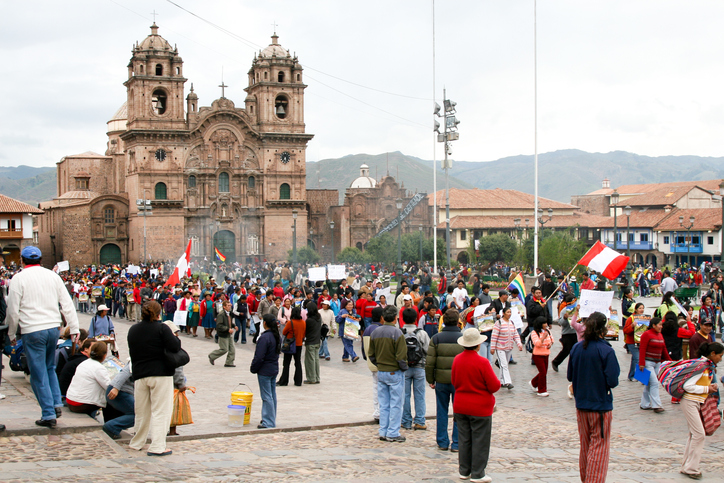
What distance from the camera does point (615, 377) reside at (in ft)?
22.7

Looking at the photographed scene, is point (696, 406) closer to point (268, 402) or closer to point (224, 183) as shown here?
point (268, 402)

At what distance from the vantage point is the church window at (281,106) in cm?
6378

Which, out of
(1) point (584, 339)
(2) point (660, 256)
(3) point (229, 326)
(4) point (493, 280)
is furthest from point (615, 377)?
(2) point (660, 256)

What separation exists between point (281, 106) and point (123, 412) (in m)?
57.7

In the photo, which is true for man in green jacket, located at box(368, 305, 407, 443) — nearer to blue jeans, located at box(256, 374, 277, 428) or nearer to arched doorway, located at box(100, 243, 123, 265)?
blue jeans, located at box(256, 374, 277, 428)

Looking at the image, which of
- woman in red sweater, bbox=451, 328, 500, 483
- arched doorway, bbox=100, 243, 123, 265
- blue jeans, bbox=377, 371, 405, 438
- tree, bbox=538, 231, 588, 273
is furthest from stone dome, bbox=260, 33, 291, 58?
woman in red sweater, bbox=451, 328, 500, 483

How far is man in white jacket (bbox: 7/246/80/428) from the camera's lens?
24.1 feet

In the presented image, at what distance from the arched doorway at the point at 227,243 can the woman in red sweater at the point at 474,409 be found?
2221 inches

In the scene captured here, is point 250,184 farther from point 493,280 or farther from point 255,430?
point 255,430

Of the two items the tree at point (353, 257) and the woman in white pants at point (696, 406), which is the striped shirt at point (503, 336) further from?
the tree at point (353, 257)

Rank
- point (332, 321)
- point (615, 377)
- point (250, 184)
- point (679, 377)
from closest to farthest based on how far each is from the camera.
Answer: point (615, 377) → point (679, 377) → point (332, 321) → point (250, 184)

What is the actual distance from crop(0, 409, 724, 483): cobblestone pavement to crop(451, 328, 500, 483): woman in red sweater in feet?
0.93

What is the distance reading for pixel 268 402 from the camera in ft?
30.5

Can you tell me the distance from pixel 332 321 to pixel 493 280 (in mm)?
23096
